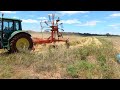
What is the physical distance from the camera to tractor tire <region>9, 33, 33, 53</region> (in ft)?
37.3

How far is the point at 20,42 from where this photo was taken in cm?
1174

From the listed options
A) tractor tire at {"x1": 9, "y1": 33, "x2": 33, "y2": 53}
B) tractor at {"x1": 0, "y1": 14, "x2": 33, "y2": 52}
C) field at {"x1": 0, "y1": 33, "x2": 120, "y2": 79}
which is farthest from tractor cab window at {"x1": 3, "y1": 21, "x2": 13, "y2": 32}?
field at {"x1": 0, "y1": 33, "x2": 120, "y2": 79}

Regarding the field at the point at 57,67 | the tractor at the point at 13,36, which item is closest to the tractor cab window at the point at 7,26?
the tractor at the point at 13,36

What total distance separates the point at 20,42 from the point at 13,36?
1.61 ft

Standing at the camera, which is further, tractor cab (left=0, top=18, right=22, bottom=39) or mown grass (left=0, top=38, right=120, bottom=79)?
tractor cab (left=0, top=18, right=22, bottom=39)

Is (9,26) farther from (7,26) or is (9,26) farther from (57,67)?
(57,67)

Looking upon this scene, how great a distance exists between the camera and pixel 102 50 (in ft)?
37.9

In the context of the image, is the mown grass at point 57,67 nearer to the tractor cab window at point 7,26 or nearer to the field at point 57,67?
the field at point 57,67

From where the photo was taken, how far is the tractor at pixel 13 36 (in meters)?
11.4

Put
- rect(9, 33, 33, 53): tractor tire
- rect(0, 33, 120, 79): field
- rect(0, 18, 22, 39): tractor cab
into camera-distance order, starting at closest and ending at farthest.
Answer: rect(0, 33, 120, 79): field, rect(9, 33, 33, 53): tractor tire, rect(0, 18, 22, 39): tractor cab

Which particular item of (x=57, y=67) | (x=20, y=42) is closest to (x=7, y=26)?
(x=20, y=42)

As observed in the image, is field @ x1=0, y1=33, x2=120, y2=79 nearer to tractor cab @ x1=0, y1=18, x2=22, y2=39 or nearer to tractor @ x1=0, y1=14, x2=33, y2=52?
tractor @ x1=0, y1=14, x2=33, y2=52
